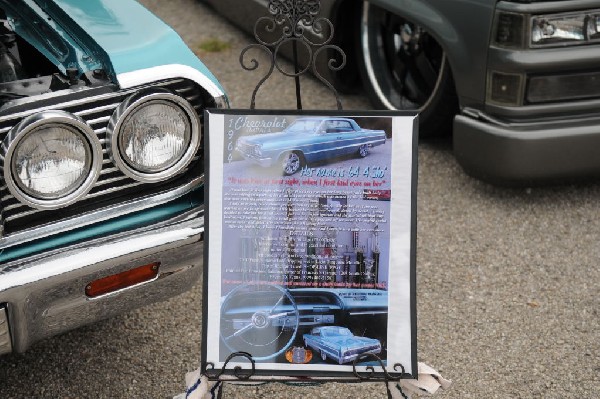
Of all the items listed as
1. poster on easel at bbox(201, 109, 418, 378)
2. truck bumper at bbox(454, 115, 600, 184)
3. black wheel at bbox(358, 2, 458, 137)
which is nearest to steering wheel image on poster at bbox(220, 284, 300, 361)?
poster on easel at bbox(201, 109, 418, 378)

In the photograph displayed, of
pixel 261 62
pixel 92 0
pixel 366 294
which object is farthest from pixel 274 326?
pixel 261 62

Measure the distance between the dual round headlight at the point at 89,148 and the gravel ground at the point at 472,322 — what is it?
805 millimetres

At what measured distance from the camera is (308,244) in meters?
2.19

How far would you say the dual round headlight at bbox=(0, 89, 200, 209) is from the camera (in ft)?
7.21

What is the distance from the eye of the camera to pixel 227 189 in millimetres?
2182

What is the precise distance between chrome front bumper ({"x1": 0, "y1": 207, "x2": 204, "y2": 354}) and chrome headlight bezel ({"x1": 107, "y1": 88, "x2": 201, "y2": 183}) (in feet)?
0.45

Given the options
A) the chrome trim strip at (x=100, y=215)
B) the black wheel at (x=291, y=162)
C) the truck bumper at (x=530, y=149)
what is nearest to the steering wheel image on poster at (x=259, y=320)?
the black wheel at (x=291, y=162)

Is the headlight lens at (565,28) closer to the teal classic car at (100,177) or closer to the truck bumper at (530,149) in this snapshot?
the truck bumper at (530,149)

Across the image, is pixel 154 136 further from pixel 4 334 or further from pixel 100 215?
pixel 4 334

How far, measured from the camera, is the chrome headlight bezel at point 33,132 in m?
2.16

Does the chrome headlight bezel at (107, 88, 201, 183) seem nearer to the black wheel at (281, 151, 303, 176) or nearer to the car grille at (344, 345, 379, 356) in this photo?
the black wheel at (281, 151, 303, 176)

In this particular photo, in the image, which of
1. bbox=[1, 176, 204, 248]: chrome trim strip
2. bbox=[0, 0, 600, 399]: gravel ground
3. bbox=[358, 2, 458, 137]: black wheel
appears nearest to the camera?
bbox=[1, 176, 204, 248]: chrome trim strip

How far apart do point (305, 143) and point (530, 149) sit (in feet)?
5.43

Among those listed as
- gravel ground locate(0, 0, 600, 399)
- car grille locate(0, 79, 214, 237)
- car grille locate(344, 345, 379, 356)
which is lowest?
gravel ground locate(0, 0, 600, 399)
